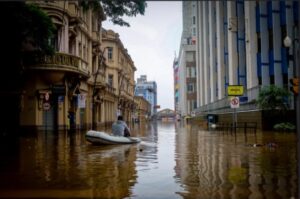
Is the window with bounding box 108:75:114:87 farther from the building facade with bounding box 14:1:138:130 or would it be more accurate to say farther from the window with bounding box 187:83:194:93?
the window with bounding box 187:83:194:93

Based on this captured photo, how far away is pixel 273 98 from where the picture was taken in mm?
29859

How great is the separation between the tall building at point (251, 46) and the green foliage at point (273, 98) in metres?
2.54

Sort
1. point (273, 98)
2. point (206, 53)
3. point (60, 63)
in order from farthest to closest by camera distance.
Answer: point (206, 53)
point (273, 98)
point (60, 63)

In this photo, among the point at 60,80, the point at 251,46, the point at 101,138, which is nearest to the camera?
the point at 101,138

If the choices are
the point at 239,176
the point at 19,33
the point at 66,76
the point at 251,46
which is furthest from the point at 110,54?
the point at 239,176

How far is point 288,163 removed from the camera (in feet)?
38.1

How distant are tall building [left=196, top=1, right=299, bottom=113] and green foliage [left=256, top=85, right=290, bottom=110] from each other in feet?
8.32

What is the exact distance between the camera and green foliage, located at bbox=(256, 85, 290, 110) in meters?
29.9

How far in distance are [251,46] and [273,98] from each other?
32.8 ft

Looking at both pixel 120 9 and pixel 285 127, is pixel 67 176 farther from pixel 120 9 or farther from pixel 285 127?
pixel 285 127

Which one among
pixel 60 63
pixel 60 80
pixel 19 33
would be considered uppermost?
pixel 60 63

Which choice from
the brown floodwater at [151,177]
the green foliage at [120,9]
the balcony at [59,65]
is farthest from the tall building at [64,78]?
the brown floodwater at [151,177]

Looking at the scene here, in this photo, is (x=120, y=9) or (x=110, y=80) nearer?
(x=120, y=9)

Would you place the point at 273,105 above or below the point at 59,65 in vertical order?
below
